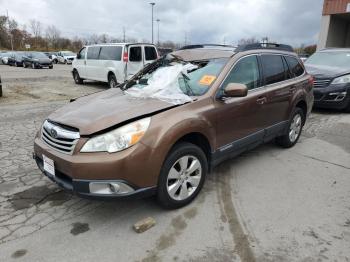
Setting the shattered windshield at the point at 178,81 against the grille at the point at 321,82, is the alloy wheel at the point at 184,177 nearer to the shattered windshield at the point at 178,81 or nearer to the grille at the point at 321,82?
the shattered windshield at the point at 178,81

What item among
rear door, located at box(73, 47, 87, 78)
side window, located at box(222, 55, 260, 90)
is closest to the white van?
rear door, located at box(73, 47, 87, 78)

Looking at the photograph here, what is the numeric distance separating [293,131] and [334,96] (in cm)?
380

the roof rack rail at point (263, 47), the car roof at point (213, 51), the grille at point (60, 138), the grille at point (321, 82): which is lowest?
the grille at point (60, 138)

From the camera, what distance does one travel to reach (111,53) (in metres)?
12.8

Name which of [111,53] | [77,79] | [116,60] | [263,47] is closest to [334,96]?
[263,47]

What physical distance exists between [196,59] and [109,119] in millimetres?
1697

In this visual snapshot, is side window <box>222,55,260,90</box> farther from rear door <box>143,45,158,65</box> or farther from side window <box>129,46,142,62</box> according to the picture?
rear door <box>143,45,158,65</box>

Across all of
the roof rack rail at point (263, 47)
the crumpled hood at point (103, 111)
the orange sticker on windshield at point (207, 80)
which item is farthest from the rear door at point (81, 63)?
the orange sticker on windshield at point (207, 80)

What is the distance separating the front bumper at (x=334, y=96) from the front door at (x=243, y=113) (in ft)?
16.0

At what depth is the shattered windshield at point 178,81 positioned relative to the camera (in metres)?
3.57

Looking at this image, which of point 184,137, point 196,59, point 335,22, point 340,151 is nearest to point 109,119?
point 184,137

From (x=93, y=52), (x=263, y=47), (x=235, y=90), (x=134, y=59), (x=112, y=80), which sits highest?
(x=263, y=47)

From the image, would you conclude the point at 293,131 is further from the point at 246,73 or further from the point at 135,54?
the point at 135,54

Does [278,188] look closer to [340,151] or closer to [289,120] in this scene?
[289,120]
